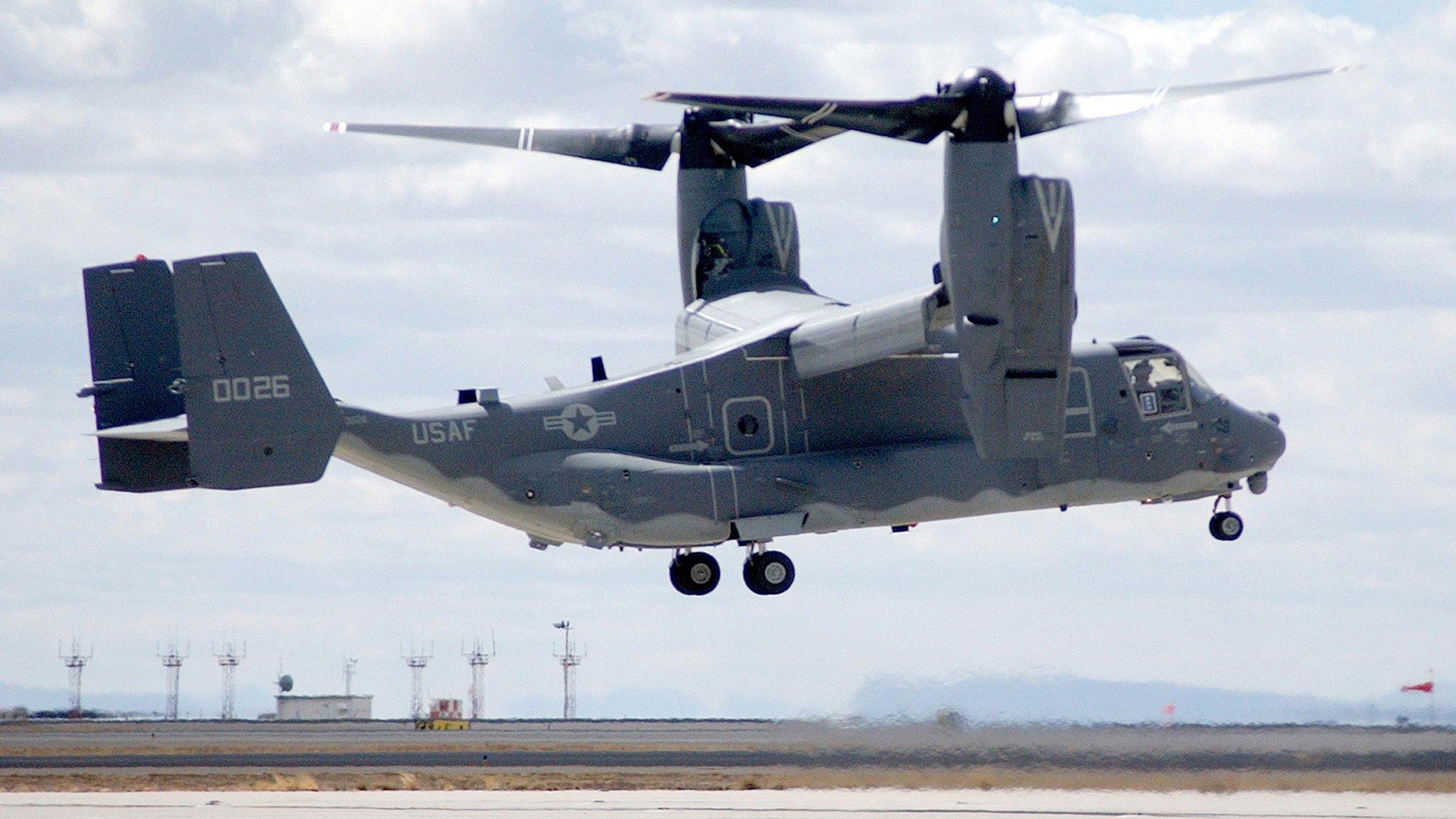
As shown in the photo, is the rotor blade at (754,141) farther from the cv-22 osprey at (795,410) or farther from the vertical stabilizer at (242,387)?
the vertical stabilizer at (242,387)

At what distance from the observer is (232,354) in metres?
31.4

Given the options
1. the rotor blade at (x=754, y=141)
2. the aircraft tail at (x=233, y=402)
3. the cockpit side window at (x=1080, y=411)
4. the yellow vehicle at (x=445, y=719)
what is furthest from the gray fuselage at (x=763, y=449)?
the yellow vehicle at (x=445, y=719)

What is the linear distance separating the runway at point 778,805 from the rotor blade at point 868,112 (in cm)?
923

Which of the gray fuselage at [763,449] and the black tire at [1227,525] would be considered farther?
the black tire at [1227,525]

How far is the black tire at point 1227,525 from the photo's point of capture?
3719 centimetres

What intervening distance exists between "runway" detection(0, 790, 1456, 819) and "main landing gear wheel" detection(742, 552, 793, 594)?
4.80 metres

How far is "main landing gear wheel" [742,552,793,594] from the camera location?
1353 inches

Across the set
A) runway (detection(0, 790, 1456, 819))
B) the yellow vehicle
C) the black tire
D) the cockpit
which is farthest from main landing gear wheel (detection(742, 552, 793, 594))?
the yellow vehicle

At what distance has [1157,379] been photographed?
3541 cm

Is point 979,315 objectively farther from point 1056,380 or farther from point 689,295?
point 689,295

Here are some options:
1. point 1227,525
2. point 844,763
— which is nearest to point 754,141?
point 1227,525

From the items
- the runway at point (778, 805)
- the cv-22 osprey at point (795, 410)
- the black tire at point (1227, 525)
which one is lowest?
the runway at point (778, 805)

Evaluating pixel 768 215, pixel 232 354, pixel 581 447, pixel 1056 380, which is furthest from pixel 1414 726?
pixel 232 354

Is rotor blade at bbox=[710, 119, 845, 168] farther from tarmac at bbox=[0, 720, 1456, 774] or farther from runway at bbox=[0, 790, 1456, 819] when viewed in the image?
runway at bbox=[0, 790, 1456, 819]
